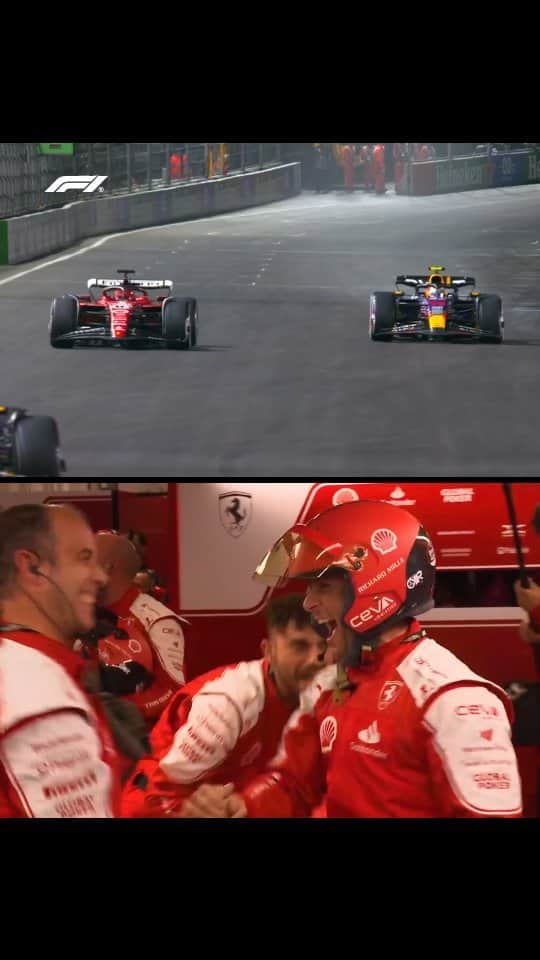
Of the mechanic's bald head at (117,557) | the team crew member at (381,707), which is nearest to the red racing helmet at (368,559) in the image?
the team crew member at (381,707)

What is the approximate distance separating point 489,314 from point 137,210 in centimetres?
2332

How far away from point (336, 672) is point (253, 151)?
166 ft

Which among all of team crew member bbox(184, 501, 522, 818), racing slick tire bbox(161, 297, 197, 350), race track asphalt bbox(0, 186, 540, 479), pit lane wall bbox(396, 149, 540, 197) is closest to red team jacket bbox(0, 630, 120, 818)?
team crew member bbox(184, 501, 522, 818)

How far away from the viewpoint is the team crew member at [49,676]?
865cm

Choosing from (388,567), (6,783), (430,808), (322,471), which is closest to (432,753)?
(430,808)

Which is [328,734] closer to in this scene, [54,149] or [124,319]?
[124,319]

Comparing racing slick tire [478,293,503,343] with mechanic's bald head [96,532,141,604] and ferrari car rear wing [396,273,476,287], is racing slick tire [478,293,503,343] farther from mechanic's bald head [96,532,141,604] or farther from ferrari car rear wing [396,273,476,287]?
mechanic's bald head [96,532,141,604]

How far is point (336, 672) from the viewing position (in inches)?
355

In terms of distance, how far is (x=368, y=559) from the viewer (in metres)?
8.86

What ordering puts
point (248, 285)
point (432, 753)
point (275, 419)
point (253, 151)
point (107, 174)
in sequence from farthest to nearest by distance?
point (253, 151) → point (107, 174) → point (248, 285) → point (275, 419) → point (432, 753)

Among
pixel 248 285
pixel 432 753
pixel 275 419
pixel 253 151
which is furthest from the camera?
pixel 253 151

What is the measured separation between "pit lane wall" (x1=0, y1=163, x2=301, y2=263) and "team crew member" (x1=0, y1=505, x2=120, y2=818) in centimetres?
3177

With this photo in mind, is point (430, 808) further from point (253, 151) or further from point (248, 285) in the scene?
point (253, 151)

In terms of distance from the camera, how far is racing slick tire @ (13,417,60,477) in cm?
1573
